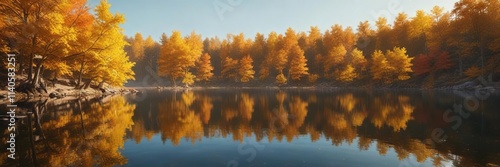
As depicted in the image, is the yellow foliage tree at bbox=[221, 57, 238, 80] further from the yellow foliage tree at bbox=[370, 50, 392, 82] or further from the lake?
the lake

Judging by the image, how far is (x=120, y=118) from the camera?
53.3 feet

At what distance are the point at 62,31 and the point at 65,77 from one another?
16.0 meters

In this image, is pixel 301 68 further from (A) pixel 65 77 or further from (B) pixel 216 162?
(B) pixel 216 162

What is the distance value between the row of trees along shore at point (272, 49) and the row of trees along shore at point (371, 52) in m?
0.18

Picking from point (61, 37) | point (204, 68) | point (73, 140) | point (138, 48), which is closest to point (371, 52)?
point (204, 68)

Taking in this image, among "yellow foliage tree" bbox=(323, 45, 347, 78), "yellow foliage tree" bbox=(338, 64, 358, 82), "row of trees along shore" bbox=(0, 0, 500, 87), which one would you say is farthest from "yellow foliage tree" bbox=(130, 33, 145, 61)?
"yellow foliage tree" bbox=(338, 64, 358, 82)

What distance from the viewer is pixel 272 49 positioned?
82.6 meters

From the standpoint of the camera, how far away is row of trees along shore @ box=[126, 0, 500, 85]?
4575 centimetres

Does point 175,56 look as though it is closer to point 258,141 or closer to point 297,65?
point 297,65

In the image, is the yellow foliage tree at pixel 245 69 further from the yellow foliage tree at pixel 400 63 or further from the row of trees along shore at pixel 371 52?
the yellow foliage tree at pixel 400 63

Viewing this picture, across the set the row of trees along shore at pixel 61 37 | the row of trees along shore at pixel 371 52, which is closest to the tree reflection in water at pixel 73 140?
the row of trees along shore at pixel 61 37

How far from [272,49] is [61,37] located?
61950 mm

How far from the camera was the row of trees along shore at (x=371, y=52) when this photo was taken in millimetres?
45750

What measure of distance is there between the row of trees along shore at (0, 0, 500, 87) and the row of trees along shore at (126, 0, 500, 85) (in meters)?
0.18
